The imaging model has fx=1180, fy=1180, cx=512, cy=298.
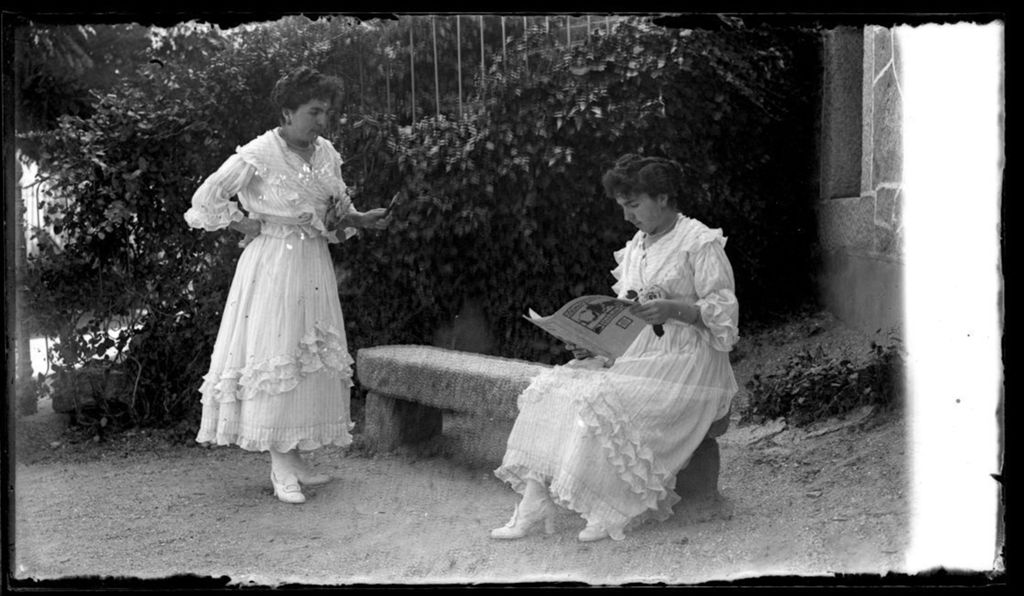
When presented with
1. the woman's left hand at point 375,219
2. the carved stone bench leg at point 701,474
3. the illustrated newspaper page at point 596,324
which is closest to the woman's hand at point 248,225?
the woman's left hand at point 375,219

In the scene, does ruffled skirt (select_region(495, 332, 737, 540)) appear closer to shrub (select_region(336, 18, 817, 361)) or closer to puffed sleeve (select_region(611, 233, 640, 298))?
puffed sleeve (select_region(611, 233, 640, 298))

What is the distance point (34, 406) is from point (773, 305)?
326 centimetres

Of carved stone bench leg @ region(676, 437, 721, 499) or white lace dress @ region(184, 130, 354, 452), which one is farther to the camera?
white lace dress @ region(184, 130, 354, 452)

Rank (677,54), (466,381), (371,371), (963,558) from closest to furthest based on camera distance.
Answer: (963,558), (677,54), (466,381), (371,371)

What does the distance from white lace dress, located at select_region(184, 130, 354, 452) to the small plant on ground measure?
1.92 m

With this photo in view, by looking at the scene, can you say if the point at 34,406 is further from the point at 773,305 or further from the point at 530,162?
the point at 773,305

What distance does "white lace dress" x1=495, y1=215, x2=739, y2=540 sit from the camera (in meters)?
4.34

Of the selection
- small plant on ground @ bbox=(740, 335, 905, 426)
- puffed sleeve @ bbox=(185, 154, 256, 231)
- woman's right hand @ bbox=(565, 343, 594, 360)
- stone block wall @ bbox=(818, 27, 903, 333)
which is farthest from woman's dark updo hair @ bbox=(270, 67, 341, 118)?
small plant on ground @ bbox=(740, 335, 905, 426)

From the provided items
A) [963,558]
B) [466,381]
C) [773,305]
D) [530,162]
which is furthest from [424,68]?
[963,558]

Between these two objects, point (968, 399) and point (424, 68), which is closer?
point (968, 399)

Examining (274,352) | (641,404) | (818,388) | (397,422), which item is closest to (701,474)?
(641,404)

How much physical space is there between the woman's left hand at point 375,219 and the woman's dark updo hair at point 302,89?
0.49 meters

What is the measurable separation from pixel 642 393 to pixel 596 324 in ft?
1.07

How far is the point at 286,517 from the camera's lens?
16.1ft
